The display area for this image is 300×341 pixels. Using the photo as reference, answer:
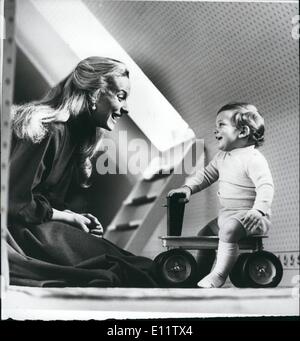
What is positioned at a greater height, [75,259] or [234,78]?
[234,78]

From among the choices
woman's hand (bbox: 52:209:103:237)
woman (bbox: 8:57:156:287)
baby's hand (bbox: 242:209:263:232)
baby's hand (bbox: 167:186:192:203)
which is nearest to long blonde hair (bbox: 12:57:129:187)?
woman (bbox: 8:57:156:287)

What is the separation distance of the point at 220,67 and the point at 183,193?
0.46 m

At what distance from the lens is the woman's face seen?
2.12 metres

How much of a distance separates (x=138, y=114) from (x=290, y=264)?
733 millimetres

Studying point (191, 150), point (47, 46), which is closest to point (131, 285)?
point (191, 150)

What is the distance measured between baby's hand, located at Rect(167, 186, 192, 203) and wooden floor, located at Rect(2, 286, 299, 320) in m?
0.31

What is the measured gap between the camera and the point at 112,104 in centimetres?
212

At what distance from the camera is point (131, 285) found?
6.75 feet

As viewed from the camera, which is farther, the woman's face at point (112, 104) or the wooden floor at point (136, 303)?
the woman's face at point (112, 104)

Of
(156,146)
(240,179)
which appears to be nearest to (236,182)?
(240,179)

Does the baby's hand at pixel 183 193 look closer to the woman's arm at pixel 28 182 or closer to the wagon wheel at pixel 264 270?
the wagon wheel at pixel 264 270

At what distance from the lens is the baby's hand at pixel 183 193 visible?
6.93ft

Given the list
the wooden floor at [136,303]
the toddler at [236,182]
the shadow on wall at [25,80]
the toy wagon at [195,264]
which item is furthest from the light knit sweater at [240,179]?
the shadow on wall at [25,80]
